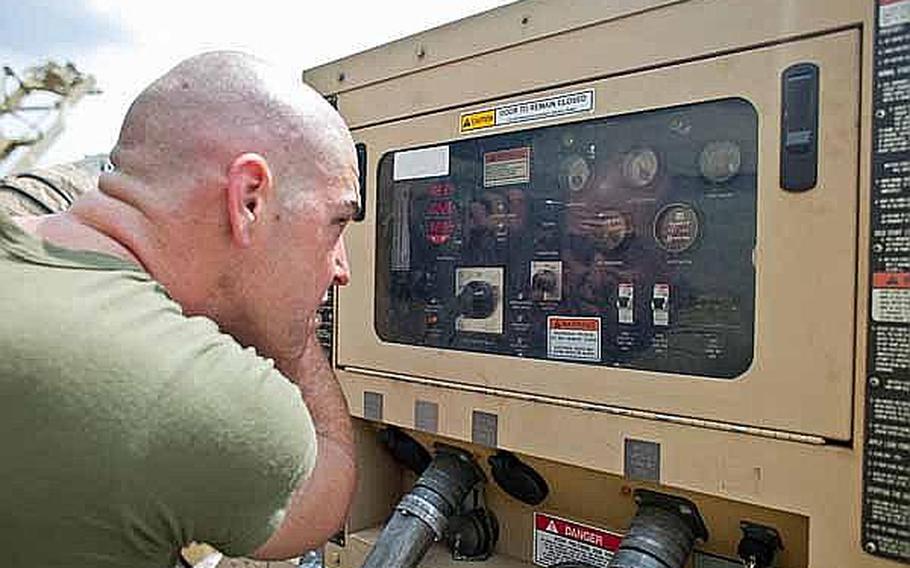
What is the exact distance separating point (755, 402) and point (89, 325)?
871 millimetres

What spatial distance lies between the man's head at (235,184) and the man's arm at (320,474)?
29 cm

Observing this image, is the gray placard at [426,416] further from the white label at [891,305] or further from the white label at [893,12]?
the white label at [893,12]

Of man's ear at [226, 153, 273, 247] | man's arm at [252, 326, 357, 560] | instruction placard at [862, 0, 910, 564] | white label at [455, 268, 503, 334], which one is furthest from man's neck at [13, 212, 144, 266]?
instruction placard at [862, 0, 910, 564]

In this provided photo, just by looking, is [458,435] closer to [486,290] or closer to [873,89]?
[486,290]

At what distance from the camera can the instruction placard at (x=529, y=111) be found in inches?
56.1

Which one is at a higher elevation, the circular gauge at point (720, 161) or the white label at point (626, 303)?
the circular gauge at point (720, 161)

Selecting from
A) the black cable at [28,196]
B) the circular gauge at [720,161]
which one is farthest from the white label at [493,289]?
the black cable at [28,196]

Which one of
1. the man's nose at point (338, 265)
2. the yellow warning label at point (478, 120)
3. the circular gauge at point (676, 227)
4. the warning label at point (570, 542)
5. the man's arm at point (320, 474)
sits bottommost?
the warning label at point (570, 542)

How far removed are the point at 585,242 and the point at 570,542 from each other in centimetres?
58

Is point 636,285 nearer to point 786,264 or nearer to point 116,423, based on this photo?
point 786,264

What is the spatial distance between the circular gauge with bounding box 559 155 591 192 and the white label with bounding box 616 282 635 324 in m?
0.20

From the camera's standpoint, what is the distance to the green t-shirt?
798mm

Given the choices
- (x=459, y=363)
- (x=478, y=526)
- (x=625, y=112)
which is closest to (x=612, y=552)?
(x=478, y=526)

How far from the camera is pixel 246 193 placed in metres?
1.08
